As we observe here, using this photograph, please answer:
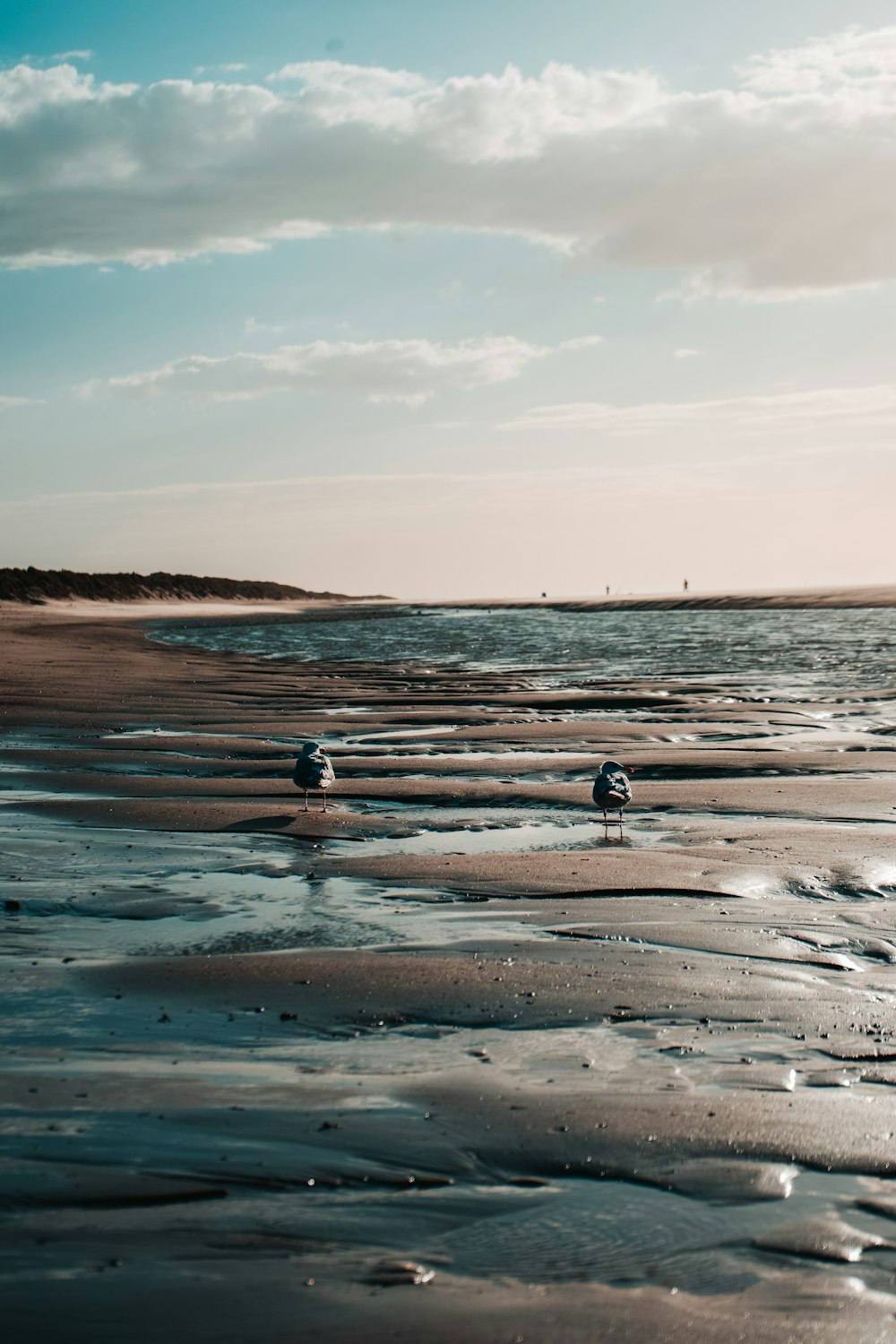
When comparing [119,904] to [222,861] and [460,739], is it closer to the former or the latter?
[222,861]

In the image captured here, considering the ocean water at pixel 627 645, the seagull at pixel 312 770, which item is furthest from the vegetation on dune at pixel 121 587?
the seagull at pixel 312 770

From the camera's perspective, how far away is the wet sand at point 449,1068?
3277 millimetres

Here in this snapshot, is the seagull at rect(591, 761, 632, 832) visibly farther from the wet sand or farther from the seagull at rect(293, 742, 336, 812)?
the seagull at rect(293, 742, 336, 812)

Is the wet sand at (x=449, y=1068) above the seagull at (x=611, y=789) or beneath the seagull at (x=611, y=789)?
beneath

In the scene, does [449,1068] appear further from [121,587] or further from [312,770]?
[121,587]

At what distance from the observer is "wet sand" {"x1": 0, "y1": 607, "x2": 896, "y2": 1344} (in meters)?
3.28

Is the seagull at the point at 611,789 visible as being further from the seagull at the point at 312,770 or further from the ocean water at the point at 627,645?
the ocean water at the point at 627,645

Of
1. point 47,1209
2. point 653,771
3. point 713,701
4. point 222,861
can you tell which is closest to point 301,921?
point 222,861

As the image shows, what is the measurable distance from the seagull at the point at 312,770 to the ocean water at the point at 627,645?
13.5 m

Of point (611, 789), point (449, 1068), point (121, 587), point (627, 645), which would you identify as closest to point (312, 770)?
point (611, 789)

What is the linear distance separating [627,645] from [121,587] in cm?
7217

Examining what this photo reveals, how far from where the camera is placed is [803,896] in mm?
7543

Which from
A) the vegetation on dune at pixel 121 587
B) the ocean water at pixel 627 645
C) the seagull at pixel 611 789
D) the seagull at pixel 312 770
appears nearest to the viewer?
the seagull at pixel 611 789

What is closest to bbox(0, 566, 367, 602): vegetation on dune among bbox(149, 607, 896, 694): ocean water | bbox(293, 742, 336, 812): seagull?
bbox(149, 607, 896, 694): ocean water
